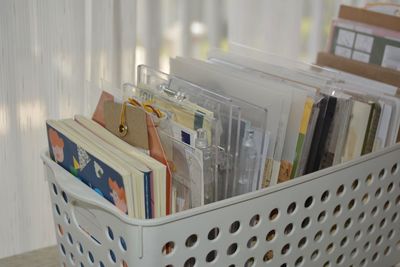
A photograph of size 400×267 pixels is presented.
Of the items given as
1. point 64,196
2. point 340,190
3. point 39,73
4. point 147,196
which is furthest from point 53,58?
point 340,190

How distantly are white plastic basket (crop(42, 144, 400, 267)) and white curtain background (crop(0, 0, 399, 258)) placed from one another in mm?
239

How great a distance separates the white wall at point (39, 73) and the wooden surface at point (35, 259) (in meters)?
0.07

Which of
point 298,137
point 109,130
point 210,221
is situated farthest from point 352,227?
point 109,130

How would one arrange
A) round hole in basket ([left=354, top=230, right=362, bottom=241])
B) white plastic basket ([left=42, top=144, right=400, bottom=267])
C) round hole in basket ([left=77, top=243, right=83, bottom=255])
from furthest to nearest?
round hole in basket ([left=354, top=230, right=362, bottom=241]) < round hole in basket ([left=77, top=243, right=83, bottom=255]) < white plastic basket ([left=42, top=144, right=400, bottom=267])

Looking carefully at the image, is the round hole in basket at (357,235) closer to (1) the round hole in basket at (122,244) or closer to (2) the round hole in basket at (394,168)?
(2) the round hole in basket at (394,168)

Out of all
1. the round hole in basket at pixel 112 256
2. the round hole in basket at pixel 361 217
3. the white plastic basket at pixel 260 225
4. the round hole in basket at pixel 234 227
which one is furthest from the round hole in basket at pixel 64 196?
the round hole in basket at pixel 361 217

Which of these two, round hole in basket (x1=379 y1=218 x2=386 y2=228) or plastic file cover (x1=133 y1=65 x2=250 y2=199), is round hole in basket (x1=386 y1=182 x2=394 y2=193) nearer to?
round hole in basket (x1=379 y1=218 x2=386 y2=228)

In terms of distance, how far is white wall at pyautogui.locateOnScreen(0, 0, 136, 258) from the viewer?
91cm

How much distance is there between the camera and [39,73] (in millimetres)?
939

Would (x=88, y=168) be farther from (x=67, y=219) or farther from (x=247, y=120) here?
(x=247, y=120)

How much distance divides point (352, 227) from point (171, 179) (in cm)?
31

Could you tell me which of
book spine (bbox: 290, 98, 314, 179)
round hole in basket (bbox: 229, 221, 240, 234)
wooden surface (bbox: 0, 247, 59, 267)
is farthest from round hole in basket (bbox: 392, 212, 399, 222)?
wooden surface (bbox: 0, 247, 59, 267)

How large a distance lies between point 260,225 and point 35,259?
436mm

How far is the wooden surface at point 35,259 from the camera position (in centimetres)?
92
